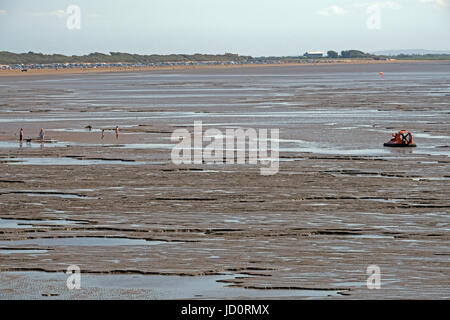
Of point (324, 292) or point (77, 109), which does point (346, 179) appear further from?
point (77, 109)

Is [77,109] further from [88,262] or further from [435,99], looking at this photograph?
[88,262]

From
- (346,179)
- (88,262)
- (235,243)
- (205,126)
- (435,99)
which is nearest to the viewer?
(88,262)

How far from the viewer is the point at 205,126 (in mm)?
53688

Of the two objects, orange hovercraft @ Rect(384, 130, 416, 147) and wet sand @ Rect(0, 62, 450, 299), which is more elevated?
orange hovercraft @ Rect(384, 130, 416, 147)

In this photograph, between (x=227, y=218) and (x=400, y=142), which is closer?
(x=227, y=218)

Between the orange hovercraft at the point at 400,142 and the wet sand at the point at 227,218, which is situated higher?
the orange hovercraft at the point at 400,142

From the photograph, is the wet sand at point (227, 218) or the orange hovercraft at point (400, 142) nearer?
the wet sand at point (227, 218)

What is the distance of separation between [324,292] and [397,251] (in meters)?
3.84

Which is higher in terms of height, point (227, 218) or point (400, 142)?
point (400, 142)

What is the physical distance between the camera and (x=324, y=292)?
1698 cm

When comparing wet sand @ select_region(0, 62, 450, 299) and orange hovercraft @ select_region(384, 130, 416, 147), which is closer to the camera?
wet sand @ select_region(0, 62, 450, 299)
